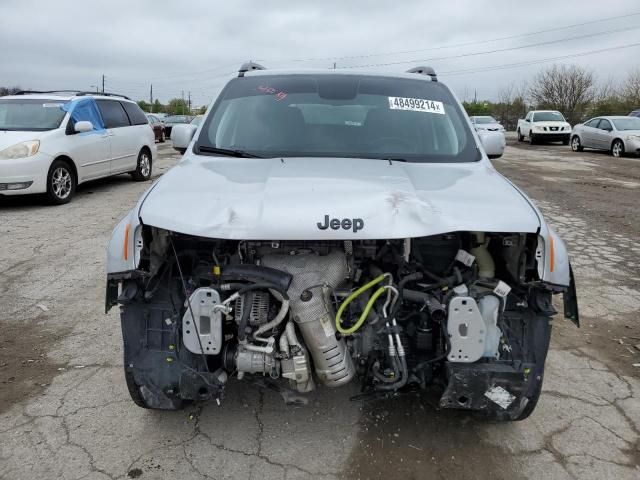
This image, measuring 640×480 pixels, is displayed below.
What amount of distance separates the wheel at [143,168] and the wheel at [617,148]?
16.1 m

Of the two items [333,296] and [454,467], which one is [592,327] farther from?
[333,296]

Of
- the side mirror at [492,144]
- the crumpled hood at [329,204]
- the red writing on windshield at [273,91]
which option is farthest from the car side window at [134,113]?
the crumpled hood at [329,204]

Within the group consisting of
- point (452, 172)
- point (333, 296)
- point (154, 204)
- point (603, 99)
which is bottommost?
point (333, 296)

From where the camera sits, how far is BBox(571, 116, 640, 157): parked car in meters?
19.2

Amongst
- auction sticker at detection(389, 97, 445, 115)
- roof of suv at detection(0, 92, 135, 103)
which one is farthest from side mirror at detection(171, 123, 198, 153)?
roof of suv at detection(0, 92, 135, 103)

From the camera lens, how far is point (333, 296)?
108 inches

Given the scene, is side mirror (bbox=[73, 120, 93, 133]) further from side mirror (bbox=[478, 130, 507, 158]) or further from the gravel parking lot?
side mirror (bbox=[478, 130, 507, 158])

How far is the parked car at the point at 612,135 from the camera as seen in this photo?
19234mm

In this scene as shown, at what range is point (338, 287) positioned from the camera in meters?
2.76

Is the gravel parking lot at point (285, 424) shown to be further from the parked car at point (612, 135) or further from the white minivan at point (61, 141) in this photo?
the parked car at point (612, 135)

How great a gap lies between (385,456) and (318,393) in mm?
691

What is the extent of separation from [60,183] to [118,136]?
212cm

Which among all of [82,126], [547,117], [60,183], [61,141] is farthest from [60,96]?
[547,117]

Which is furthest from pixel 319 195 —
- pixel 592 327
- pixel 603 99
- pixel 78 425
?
pixel 603 99
